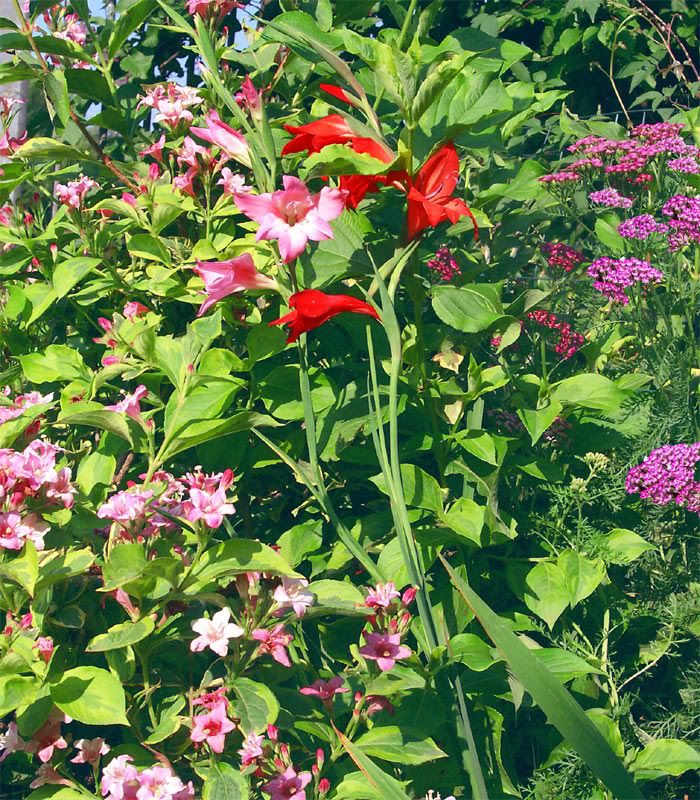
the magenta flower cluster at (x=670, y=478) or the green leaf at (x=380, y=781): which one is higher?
the magenta flower cluster at (x=670, y=478)

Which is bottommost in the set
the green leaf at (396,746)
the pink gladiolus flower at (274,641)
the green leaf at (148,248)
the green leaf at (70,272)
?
the green leaf at (396,746)

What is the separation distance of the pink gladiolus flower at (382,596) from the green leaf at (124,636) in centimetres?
32

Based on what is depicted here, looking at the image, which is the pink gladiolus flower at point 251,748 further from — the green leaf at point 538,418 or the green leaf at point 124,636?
the green leaf at point 538,418

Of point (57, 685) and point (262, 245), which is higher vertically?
point (262, 245)

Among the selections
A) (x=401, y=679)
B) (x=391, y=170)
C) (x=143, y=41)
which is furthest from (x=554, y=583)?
(x=143, y=41)

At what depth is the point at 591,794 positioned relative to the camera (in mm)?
1753

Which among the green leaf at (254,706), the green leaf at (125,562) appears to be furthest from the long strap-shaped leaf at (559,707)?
the green leaf at (125,562)

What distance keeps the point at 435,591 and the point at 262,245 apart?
0.69 meters

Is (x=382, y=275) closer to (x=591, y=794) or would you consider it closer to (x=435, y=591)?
(x=435, y=591)

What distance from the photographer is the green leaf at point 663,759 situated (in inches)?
66.6

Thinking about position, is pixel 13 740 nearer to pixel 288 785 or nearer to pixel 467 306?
pixel 288 785

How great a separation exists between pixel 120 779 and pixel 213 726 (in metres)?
0.14

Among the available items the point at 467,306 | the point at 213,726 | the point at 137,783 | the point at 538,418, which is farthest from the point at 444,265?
the point at 137,783

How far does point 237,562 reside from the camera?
4.45 feet
